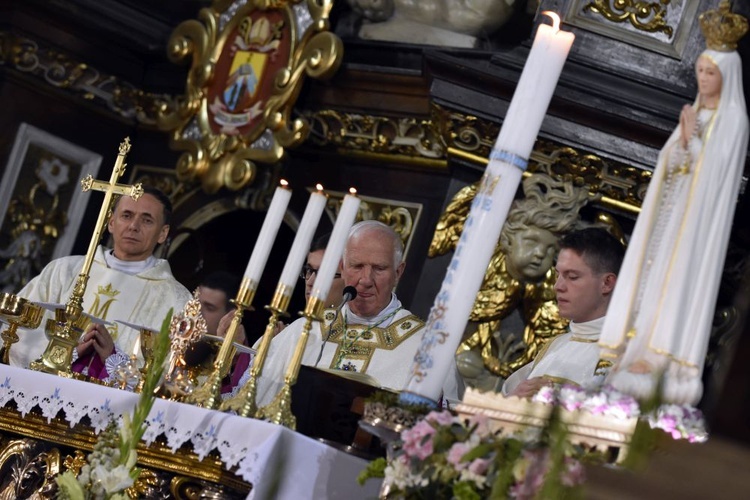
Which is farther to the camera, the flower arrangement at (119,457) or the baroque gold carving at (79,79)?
the baroque gold carving at (79,79)

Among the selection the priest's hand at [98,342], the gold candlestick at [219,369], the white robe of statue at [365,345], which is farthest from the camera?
the white robe of statue at [365,345]

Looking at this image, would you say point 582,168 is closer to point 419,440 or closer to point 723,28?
point 723,28

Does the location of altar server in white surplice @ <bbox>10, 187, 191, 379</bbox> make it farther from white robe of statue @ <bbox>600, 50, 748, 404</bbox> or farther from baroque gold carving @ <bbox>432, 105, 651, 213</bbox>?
white robe of statue @ <bbox>600, 50, 748, 404</bbox>

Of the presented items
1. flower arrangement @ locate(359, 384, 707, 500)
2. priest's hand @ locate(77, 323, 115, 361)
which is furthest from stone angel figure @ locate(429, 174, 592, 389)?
flower arrangement @ locate(359, 384, 707, 500)

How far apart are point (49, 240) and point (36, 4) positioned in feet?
4.88

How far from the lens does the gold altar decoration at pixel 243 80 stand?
7.49 metres

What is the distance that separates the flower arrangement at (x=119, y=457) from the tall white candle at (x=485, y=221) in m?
0.70

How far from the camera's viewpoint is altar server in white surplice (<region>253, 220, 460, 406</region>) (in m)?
5.58

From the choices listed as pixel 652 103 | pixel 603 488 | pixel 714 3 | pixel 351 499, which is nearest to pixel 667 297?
pixel 351 499

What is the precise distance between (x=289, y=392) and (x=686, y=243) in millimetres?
1243

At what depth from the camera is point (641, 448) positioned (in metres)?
1.30

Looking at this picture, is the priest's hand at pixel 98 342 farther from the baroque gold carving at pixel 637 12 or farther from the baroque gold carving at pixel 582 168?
the baroque gold carving at pixel 637 12

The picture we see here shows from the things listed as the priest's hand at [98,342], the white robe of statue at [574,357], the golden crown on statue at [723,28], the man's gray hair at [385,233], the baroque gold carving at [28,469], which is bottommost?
the baroque gold carving at [28,469]

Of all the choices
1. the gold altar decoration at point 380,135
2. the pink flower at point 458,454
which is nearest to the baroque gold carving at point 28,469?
the pink flower at point 458,454
